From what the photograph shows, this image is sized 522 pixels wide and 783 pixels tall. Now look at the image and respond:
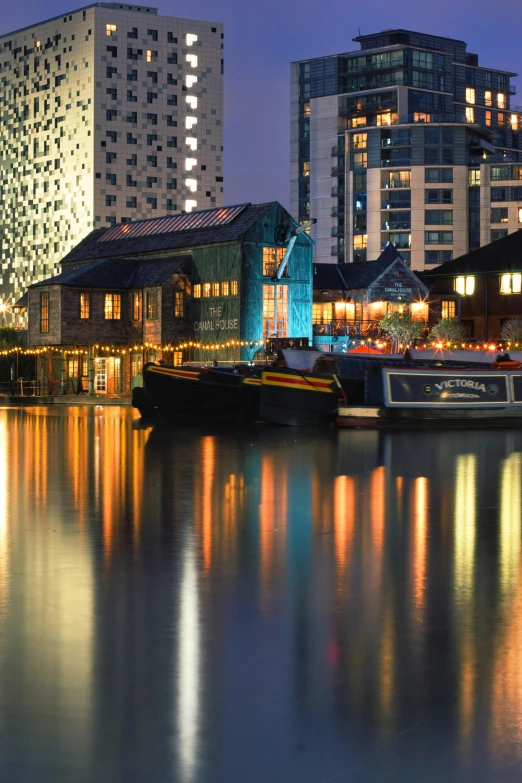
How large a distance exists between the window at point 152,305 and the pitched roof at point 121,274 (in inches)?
20.5

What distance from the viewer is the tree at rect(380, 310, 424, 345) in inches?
2945

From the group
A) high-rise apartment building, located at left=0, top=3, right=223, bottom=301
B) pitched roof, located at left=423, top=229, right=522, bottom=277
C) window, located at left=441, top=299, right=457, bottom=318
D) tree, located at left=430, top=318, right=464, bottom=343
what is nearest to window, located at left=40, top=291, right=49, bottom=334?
tree, located at left=430, top=318, right=464, bottom=343

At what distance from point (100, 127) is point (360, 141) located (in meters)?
37.2

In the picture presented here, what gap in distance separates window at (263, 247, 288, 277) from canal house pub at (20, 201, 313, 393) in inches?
2.0

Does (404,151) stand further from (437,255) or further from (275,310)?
(275,310)

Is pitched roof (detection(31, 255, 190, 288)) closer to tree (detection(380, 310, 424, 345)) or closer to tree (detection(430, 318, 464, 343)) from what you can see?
tree (detection(380, 310, 424, 345))

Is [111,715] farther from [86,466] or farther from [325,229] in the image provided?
[325,229]

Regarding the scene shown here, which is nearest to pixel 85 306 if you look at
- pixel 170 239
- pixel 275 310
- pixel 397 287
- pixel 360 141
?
pixel 170 239

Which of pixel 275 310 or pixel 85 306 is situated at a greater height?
pixel 85 306

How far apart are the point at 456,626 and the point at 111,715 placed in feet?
10.3

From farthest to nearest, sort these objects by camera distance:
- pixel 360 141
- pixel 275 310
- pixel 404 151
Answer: pixel 360 141 < pixel 404 151 < pixel 275 310

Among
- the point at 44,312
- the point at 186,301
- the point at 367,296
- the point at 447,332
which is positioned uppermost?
the point at 367,296

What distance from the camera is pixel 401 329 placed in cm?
7481

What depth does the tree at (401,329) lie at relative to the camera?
245 feet
